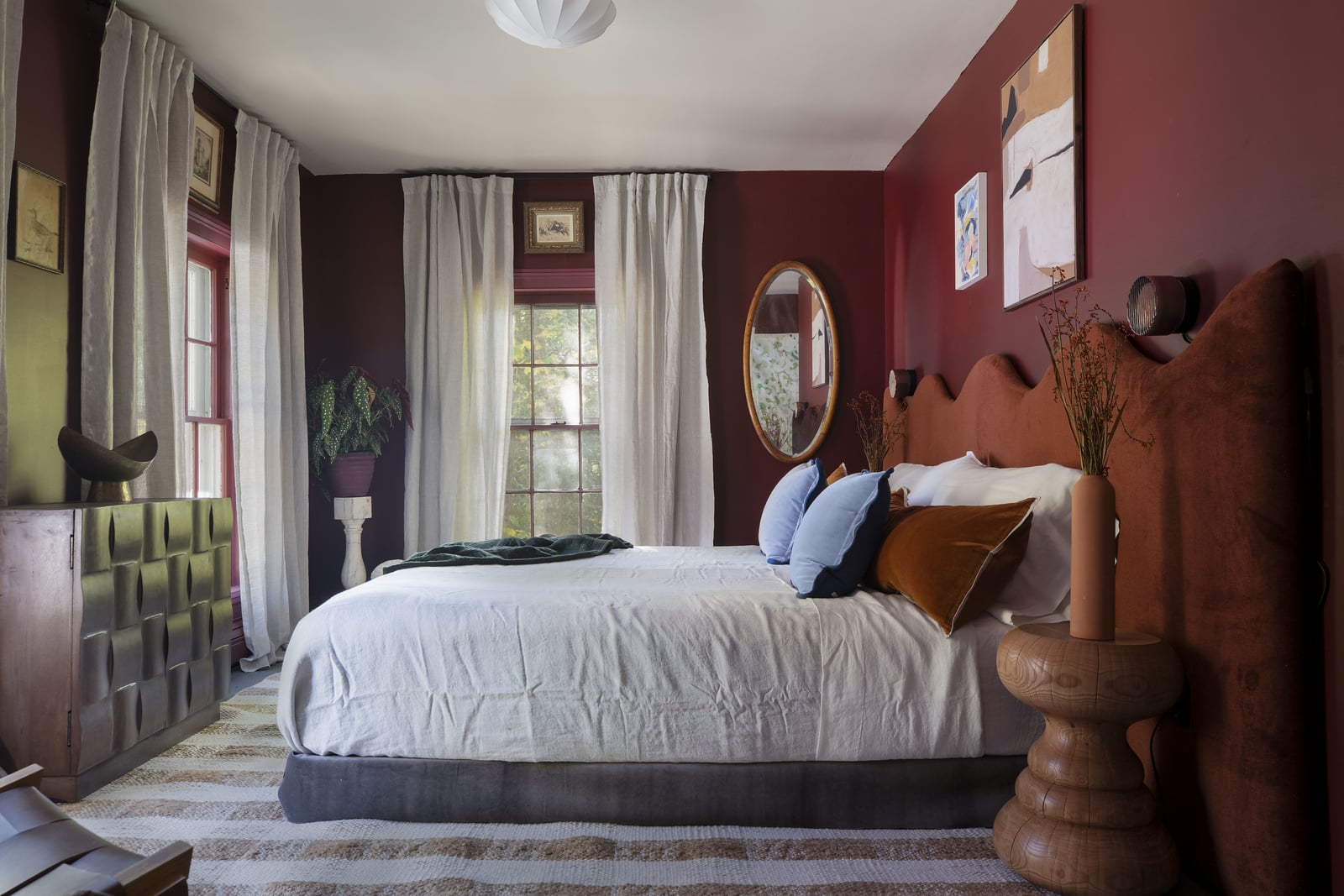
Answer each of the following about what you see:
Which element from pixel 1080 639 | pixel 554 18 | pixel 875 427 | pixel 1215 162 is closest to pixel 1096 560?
pixel 1080 639

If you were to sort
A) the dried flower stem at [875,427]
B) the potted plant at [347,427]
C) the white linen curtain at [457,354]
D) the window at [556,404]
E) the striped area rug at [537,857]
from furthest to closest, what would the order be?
the window at [556,404], the white linen curtain at [457,354], the potted plant at [347,427], the dried flower stem at [875,427], the striped area rug at [537,857]

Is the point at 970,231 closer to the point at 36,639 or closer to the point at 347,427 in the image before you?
the point at 347,427

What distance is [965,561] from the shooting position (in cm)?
217

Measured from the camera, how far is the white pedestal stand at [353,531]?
478cm

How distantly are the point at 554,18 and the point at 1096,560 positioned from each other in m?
2.32

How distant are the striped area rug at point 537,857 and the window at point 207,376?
80.8 inches

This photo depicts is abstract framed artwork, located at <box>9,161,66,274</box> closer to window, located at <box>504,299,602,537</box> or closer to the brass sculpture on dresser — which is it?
the brass sculpture on dresser

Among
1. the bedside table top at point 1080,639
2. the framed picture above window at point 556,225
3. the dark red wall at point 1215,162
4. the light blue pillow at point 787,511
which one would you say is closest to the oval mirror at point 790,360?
the framed picture above window at point 556,225

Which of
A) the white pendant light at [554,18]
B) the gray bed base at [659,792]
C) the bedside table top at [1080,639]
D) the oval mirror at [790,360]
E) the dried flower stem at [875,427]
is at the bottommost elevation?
the gray bed base at [659,792]

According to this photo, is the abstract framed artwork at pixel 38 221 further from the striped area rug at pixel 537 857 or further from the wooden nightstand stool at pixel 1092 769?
the wooden nightstand stool at pixel 1092 769

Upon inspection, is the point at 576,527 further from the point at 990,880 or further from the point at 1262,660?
the point at 1262,660

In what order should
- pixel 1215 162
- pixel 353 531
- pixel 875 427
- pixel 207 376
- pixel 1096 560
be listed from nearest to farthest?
pixel 1096 560
pixel 1215 162
pixel 207 376
pixel 353 531
pixel 875 427

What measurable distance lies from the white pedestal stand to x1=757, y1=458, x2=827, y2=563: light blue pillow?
2473 mm

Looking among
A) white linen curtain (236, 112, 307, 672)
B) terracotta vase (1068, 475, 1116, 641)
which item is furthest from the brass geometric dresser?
terracotta vase (1068, 475, 1116, 641)
